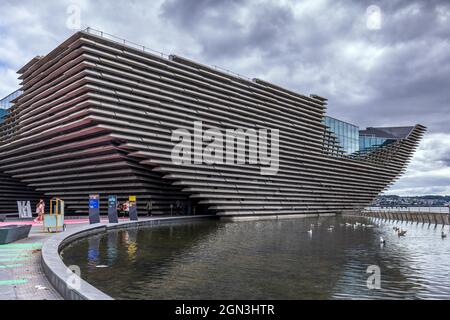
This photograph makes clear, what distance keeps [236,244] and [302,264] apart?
21.8 ft

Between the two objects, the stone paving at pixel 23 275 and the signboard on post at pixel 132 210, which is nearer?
the stone paving at pixel 23 275

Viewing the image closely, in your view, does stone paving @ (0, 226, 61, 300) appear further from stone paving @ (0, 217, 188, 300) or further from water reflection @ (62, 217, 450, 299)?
water reflection @ (62, 217, 450, 299)

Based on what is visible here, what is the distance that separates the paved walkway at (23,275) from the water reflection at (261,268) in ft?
4.51

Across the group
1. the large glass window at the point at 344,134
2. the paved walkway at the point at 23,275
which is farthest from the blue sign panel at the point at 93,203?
the large glass window at the point at 344,134

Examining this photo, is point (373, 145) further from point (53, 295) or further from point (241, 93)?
point (53, 295)

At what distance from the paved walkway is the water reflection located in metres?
1.38

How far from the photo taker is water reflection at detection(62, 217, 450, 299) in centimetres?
1067

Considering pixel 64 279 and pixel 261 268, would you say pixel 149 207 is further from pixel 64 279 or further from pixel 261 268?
pixel 64 279

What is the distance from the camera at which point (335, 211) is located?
65.0m

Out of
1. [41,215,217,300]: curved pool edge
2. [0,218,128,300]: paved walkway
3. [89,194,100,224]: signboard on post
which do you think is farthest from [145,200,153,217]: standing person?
[0,218,128,300]: paved walkway

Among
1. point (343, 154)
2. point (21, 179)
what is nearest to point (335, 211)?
point (343, 154)

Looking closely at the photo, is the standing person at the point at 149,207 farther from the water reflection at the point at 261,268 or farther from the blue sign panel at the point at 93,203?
the water reflection at the point at 261,268

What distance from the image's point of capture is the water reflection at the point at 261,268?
1067 centimetres

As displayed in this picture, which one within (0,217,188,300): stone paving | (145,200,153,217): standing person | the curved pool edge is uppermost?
the curved pool edge
